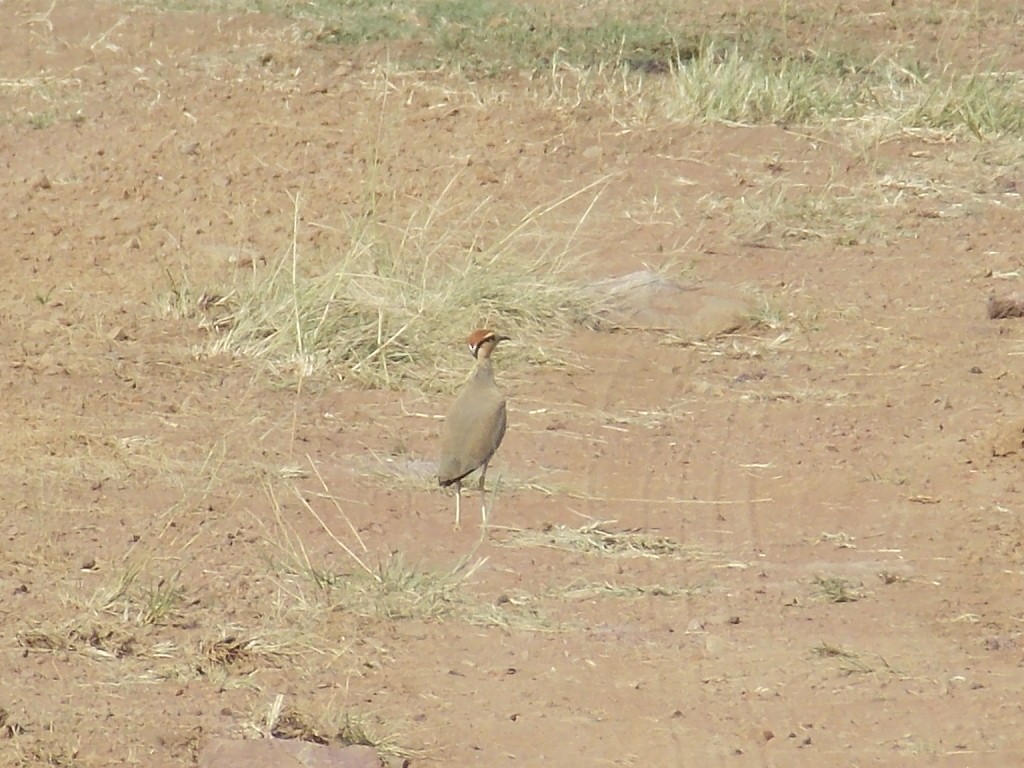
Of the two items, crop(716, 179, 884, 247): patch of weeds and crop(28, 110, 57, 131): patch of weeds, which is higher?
crop(28, 110, 57, 131): patch of weeds

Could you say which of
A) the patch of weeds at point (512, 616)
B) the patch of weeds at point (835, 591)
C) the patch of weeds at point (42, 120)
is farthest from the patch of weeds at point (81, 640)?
the patch of weeds at point (42, 120)

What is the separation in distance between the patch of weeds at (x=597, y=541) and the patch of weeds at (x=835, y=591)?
48cm

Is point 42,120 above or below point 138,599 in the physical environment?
below

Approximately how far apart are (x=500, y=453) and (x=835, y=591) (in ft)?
5.38

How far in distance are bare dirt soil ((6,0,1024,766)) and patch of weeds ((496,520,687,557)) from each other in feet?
0.06

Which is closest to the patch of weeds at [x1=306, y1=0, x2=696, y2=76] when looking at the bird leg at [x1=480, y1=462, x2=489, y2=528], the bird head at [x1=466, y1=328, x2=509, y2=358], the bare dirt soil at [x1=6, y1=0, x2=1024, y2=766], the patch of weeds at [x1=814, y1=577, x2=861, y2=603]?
the bare dirt soil at [x1=6, y1=0, x2=1024, y2=766]

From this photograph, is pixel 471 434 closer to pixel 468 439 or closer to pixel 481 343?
pixel 468 439

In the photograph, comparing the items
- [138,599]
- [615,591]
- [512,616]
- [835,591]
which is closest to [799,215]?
[835,591]

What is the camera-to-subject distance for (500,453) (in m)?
6.64

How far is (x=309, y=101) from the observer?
10758 mm

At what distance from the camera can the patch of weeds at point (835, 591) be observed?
5332 millimetres

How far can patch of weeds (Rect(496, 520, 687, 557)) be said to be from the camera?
5.70 meters

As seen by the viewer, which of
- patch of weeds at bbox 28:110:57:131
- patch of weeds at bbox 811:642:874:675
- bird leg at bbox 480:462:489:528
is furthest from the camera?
patch of weeds at bbox 28:110:57:131

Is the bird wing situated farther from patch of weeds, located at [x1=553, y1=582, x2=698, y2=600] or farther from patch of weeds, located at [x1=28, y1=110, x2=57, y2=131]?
patch of weeds, located at [x1=28, y1=110, x2=57, y2=131]
